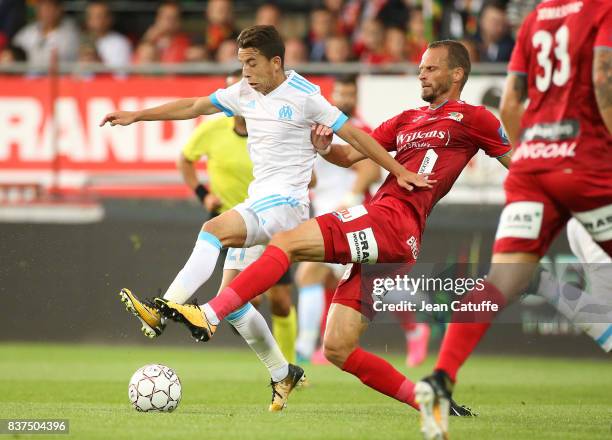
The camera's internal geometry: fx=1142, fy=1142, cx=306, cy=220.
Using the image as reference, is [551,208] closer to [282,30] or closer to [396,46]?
[396,46]

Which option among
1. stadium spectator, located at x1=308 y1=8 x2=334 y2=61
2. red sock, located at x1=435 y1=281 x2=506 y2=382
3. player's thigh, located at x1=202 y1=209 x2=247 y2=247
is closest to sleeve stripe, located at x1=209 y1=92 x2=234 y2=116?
player's thigh, located at x1=202 y1=209 x2=247 y2=247

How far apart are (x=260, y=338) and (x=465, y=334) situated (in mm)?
2412

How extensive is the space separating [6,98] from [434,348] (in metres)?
5.94

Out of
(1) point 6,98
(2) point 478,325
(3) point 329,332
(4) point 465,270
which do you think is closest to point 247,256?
(3) point 329,332

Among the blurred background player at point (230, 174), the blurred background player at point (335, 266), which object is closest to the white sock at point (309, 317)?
the blurred background player at point (335, 266)

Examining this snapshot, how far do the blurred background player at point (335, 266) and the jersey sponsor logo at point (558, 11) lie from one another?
16.7ft

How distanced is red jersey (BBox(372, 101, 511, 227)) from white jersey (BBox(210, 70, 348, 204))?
1.92 feet

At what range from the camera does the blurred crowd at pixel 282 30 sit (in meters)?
14.1

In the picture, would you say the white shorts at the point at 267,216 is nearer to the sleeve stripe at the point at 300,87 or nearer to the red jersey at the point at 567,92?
the sleeve stripe at the point at 300,87

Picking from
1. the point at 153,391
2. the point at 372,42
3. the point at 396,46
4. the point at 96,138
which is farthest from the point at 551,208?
the point at 372,42

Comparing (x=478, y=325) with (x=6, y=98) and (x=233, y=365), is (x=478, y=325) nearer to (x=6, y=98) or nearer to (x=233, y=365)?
(x=233, y=365)

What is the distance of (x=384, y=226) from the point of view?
686 cm

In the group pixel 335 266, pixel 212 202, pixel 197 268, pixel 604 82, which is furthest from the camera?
pixel 335 266

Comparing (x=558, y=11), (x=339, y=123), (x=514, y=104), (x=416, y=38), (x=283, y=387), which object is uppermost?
(x=558, y=11)
